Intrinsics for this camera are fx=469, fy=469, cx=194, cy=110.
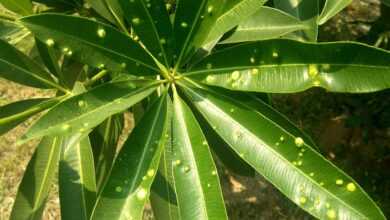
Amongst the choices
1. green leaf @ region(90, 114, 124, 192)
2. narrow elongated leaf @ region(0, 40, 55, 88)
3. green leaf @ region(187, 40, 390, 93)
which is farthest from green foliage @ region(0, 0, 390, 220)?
green leaf @ region(90, 114, 124, 192)

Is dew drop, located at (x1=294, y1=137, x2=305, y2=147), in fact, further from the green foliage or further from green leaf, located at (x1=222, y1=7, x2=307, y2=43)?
green leaf, located at (x1=222, y1=7, x2=307, y2=43)

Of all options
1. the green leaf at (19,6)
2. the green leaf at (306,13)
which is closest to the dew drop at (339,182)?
the green leaf at (306,13)

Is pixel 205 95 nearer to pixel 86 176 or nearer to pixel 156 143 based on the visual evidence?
pixel 156 143

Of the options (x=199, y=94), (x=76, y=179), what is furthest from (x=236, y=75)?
(x=76, y=179)

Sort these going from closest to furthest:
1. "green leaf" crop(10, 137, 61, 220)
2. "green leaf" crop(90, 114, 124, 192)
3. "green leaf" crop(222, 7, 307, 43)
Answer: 1. "green leaf" crop(222, 7, 307, 43)
2. "green leaf" crop(10, 137, 61, 220)
3. "green leaf" crop(90, 114, 124, 192)

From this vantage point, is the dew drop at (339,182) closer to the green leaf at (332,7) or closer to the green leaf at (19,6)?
the green leaf at (332,7)

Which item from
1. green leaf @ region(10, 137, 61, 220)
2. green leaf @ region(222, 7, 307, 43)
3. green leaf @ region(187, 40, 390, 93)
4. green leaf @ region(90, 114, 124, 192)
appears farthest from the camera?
green leaf @ region(90, 114, 124, 192)
